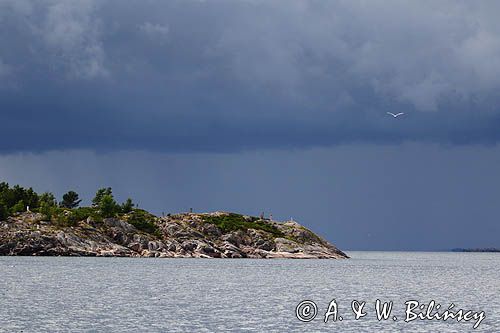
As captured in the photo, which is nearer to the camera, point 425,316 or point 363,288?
point 425,316

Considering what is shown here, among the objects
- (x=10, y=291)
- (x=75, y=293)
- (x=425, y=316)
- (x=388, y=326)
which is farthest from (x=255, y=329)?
(x=10, y=291)

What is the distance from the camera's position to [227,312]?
80.9m

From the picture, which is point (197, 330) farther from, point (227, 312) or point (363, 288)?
point (363, 288)

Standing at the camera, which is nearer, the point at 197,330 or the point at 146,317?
the point at 197,330

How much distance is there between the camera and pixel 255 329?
66.6m

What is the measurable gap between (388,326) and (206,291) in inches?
1938

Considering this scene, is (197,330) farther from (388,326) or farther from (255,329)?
(388,326)

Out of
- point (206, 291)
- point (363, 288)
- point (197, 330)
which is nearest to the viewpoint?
point (197, 330)

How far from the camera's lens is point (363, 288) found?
425 feet

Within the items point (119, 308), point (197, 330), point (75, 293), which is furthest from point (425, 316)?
point (75, 293)

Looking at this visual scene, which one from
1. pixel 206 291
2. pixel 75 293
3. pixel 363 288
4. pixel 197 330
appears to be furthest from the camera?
pixel 363 288

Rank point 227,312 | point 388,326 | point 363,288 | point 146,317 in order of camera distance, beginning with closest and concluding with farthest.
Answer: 1. point 388,326
2. point 146,317
3. point 227,312
4. point 363,288

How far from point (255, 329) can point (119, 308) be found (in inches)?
922

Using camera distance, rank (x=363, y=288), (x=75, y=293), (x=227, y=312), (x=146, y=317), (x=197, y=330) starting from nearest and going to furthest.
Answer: (x=197, y=330) → (x=146, y=317) → (x=227, y=312) → (x=75, y=293) → (x=363, y=288)
